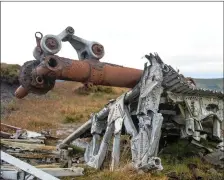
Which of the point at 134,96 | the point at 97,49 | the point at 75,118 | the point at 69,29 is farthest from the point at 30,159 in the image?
the point at 75,118

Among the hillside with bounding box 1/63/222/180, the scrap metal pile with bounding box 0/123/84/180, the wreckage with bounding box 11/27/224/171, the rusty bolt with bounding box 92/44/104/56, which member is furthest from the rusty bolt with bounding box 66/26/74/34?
the hillside with bounding box 1/63/222/180

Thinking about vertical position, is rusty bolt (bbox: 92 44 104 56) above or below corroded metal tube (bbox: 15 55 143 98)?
above

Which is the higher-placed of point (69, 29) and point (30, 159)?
point (69, 29)

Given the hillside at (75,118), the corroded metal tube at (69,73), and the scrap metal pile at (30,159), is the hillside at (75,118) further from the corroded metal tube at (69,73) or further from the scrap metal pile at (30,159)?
the corroded metal tube at (69,73)

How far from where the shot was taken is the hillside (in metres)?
8.39

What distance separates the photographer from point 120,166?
8.44 m

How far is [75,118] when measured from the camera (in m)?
19.5

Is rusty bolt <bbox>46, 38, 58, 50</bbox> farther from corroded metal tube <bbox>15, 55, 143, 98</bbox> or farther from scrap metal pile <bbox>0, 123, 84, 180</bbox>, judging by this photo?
scrap metal pile <bbox>0, 123, 84, 180</bbox>

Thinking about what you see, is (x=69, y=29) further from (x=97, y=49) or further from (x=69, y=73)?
(x=69, y=73)

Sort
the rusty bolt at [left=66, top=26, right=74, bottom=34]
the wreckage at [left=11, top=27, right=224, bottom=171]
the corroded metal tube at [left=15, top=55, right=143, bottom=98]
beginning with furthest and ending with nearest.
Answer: the rusty bolt at [left=66, top=26, right=74, bottom=34] < the wreckage at [left=11, top=27, right=224, bottom=171] < the corroded metal tube at [left=15, top=55, right=143, bottom=98]

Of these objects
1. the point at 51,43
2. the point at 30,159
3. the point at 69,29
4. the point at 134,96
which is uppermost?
the point at 69,29

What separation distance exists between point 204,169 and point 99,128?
2.65m

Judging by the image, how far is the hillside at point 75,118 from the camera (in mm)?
8391

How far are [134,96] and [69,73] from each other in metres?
1.86
